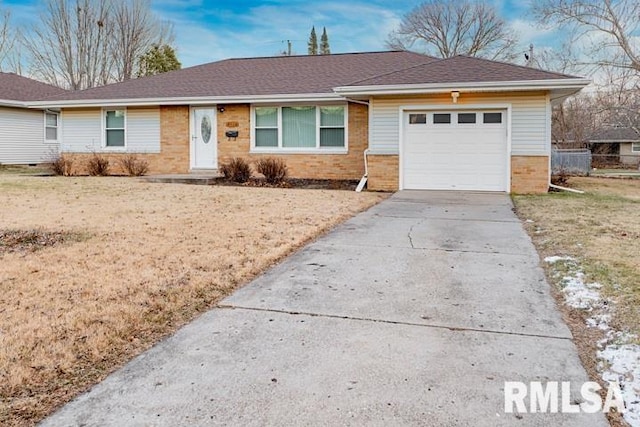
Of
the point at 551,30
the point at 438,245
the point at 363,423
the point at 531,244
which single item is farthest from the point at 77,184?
the point at 551,30

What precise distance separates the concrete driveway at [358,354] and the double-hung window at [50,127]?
72.4 ft

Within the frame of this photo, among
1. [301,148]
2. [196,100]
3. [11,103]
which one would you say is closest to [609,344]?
[301,148]

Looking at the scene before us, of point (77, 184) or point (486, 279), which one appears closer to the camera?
point (486, 279)

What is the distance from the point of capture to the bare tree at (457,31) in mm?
36344

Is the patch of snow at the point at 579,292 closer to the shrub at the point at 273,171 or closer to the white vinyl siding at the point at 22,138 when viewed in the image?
the shrub at the point at 273,171

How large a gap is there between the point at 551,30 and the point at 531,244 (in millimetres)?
19706

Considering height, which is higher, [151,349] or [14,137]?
[14,137]

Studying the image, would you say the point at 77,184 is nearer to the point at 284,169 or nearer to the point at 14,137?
the point at 284,169

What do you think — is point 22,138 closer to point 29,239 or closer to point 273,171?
point 273,171

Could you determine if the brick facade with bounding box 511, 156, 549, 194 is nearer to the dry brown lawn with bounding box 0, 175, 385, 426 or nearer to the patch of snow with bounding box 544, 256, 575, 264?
the dry brown lawn with bounding box 0, 175, 385, 426

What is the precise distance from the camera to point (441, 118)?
1285 cm

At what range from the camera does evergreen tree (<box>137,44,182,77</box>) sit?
30.8m

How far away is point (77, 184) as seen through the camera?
13.4 meters

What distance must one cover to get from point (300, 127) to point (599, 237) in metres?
10.6
